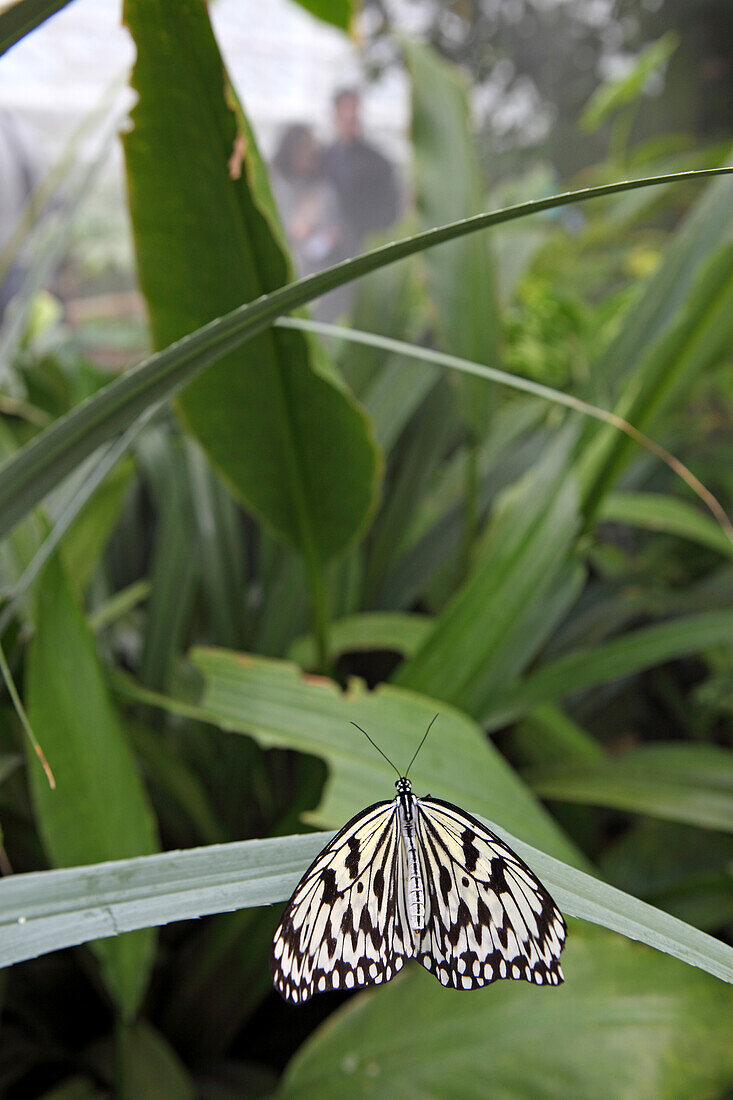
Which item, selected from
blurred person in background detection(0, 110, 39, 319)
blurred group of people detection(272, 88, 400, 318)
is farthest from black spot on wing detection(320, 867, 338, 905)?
blurred group of people detection(272, 88, 400, 318)

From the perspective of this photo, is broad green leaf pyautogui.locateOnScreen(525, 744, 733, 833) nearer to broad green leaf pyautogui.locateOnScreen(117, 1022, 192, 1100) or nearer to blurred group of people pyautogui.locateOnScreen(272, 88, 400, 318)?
broad green leaf pyautogui.locateOnScreen(117, 1022, 192, 1100)

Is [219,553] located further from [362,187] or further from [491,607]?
[362,187]

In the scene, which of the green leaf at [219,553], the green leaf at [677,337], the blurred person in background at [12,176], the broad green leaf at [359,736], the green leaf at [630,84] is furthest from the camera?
the blurred person in background at [12,176]

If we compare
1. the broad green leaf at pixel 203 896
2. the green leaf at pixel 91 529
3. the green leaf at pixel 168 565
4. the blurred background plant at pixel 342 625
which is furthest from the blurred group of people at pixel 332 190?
the broad green leaf at pixel 203 896

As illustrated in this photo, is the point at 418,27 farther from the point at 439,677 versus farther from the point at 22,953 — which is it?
the point at 22,953

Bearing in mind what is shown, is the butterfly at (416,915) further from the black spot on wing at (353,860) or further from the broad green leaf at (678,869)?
the broad green leaf at (678,869)

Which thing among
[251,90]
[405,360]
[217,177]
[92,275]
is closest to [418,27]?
[251,90]

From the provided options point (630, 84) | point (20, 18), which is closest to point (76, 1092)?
point (20, 18)
